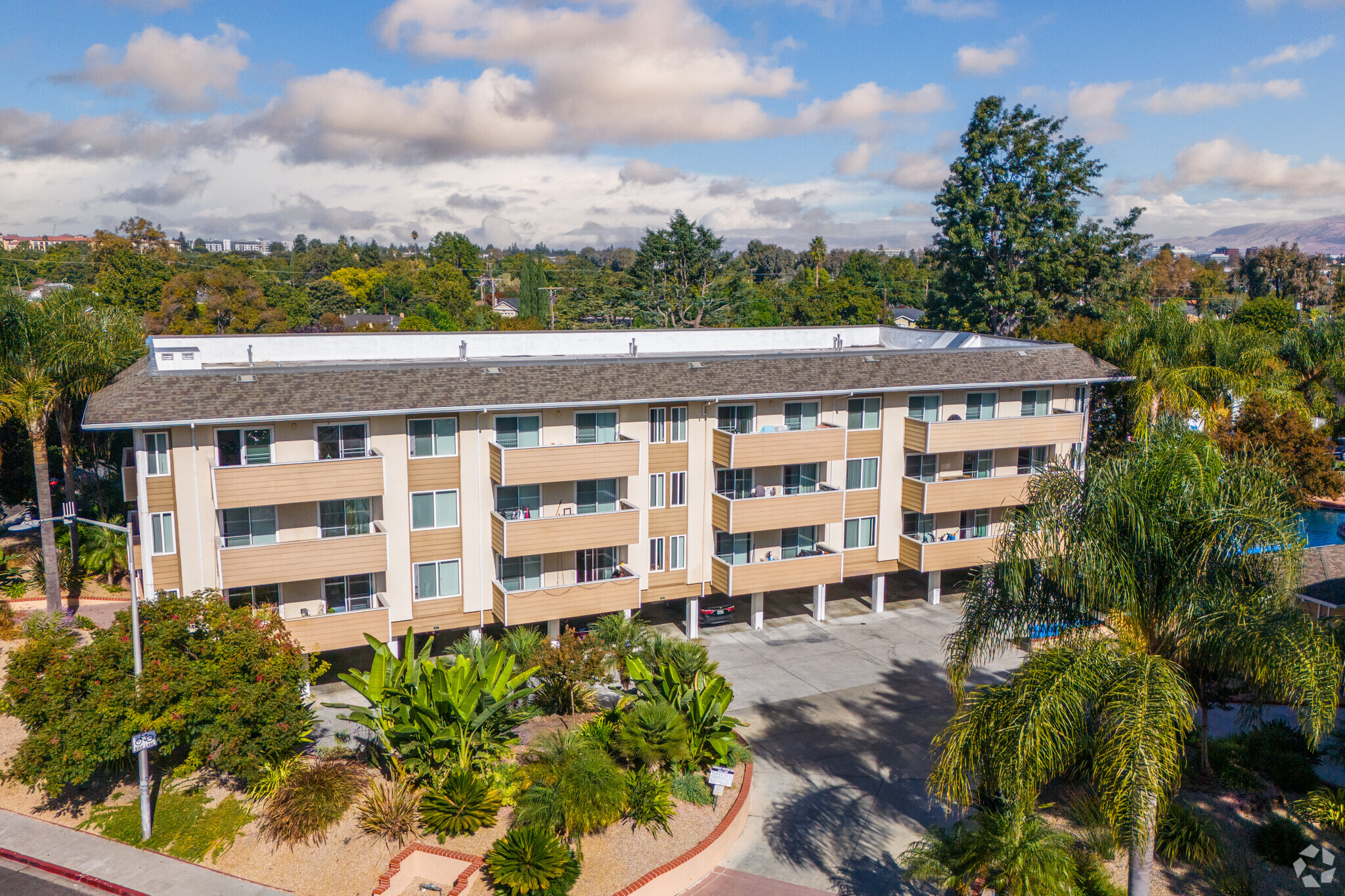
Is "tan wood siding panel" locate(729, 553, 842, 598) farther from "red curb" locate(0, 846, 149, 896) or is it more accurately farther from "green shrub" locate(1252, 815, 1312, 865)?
"red curb" locate(0, 846, 149, 896)

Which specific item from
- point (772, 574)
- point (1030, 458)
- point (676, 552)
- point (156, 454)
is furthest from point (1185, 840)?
point (156, 454)

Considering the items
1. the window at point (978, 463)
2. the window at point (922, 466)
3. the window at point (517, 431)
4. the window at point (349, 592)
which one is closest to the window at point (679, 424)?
the window at point (517, 431)

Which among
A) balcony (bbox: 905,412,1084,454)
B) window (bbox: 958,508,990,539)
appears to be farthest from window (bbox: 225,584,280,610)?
window (bbox: 958,508,990,539)

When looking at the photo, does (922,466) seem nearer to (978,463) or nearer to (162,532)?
(978,463)

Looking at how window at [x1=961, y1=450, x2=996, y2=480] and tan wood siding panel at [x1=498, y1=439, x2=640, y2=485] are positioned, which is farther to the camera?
window at [x1=961, y1=450, x2=996, y2=480]

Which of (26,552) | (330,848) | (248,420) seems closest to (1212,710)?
(330,848)

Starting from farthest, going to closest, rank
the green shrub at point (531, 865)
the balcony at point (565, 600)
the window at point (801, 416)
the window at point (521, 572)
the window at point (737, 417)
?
1. the window at point (801, 416)
2. the window at point (737, 417)
3. the window at point (521, 572)
4. the balcony at point (565, 600)
5. the green shrub at point (531, 865)

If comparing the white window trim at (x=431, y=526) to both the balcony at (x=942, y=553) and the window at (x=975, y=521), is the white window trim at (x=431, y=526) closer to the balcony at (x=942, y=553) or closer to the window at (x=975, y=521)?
the balcony at (x=942, y=553)
